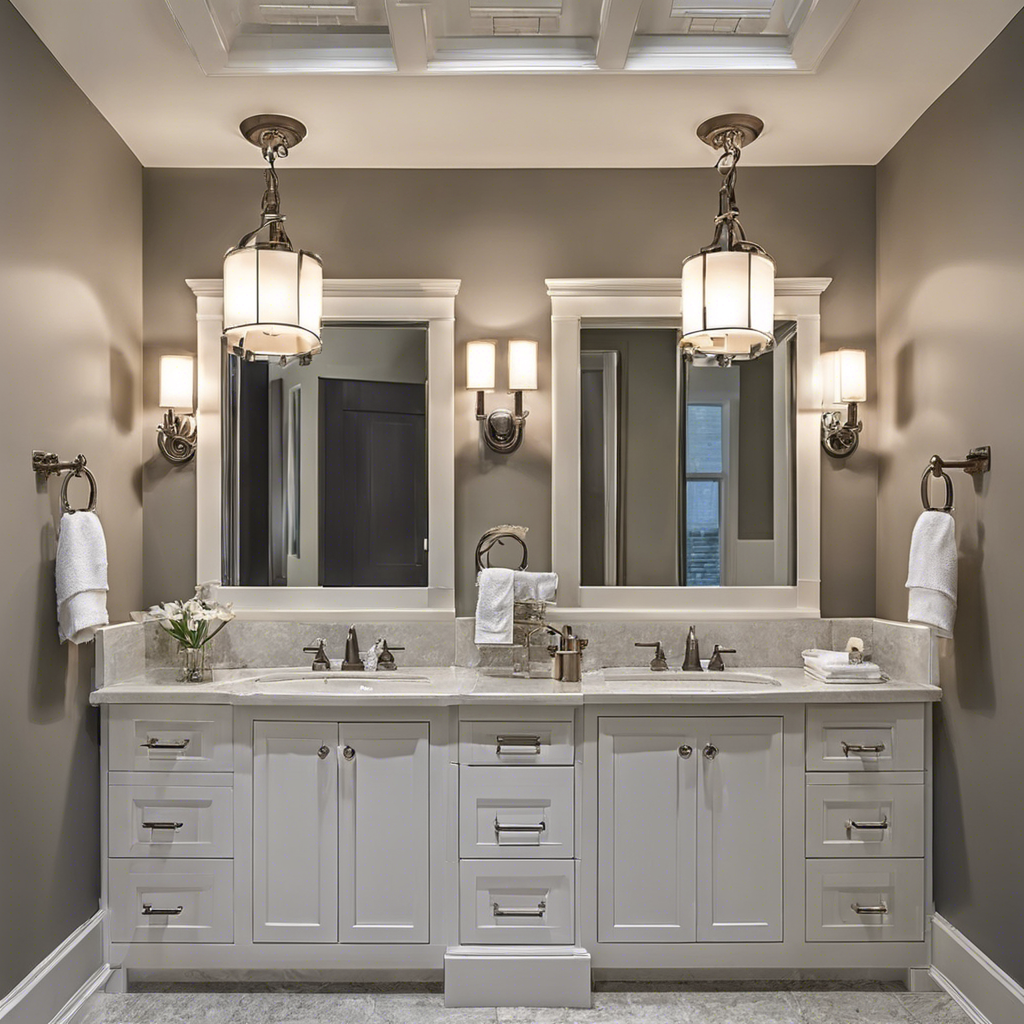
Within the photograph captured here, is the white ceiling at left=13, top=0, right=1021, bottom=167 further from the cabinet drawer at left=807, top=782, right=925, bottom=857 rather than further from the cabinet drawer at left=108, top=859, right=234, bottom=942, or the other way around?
the cabinet drawer at left=108, top=859, right=234, bottom=942

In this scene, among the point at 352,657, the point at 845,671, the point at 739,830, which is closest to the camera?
the point at 739,830

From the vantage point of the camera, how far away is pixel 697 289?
103 inches

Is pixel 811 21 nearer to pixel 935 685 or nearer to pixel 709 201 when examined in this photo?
pixel 709 201

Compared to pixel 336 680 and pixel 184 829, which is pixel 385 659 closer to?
pixel 336 680

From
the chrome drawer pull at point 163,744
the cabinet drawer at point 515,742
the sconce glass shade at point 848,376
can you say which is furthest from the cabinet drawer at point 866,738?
the chrome drawer pull at point 163,744

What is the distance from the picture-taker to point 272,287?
2543mm

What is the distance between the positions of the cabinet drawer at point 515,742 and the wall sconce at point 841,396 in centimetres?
132

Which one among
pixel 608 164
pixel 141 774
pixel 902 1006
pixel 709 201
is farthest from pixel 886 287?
pixel 141 774

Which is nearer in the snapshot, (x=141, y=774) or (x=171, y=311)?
(x=141, y=774)

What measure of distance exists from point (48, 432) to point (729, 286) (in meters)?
1.93

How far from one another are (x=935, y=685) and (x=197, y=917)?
7.22 ft

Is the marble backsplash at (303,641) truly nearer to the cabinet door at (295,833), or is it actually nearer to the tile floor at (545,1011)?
the cabinet door at (295,833)

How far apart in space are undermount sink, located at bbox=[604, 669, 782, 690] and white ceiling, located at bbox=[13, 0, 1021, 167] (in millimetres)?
1671

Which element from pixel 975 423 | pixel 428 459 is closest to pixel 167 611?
pixel 428 459
